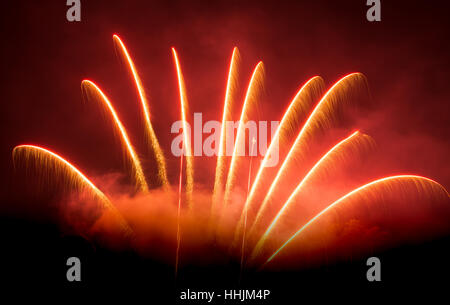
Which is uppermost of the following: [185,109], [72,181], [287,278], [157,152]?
[185,109]

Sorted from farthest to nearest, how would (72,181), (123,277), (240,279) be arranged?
(123,277) < (240,279) < (72,181)

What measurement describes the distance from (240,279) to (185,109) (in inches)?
463

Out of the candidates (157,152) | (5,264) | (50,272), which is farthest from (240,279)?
(5,264)

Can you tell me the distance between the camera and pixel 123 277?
1067 inches

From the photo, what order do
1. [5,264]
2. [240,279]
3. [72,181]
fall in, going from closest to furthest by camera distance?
1. [72,181]
2. [240,279]
3. [5,264]

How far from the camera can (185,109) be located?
2214 centimetres

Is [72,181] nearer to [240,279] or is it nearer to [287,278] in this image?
[240,279]

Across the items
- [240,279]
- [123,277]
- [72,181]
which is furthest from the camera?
[123,277]
